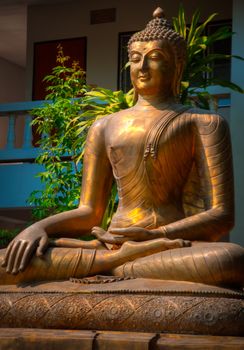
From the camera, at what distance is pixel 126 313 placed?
501cm

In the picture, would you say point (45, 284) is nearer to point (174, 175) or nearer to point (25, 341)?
point (25, 341)

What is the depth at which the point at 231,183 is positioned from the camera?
5.76 meters

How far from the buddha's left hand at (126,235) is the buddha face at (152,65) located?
0.96 m

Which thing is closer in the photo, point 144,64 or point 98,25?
point 144,64

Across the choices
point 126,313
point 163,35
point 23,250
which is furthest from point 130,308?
point 163,35

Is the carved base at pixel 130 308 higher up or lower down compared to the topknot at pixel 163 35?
lower down

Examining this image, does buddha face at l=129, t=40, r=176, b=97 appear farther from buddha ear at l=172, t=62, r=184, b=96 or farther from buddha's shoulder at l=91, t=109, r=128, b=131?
buddha's shoulder at l=91, t=109, r=128, b=131

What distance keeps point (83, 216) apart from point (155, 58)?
41.1 inches

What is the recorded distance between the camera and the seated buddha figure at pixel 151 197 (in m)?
5.39

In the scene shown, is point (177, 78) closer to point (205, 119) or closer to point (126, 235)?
point (205, 119)

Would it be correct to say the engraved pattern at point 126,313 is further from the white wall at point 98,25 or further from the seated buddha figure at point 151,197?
the white wall at point 98,25

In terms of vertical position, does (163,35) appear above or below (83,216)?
above

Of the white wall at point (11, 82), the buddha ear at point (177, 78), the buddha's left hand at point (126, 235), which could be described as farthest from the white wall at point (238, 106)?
the white wall at point (11, 82)

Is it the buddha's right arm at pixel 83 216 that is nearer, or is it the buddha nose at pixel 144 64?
the buddha's right arm at pixel 83 216
